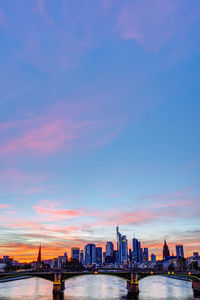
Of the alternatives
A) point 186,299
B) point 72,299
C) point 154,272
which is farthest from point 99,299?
point 154,272

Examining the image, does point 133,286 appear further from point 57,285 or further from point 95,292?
point 57,285

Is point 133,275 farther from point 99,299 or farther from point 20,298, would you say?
point 20,298

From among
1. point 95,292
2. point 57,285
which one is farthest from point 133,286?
point 57,285

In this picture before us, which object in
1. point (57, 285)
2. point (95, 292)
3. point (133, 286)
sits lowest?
point (95, 292)

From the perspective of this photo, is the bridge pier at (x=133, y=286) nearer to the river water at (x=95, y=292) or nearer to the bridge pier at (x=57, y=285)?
the river water at (x=95, y=292)

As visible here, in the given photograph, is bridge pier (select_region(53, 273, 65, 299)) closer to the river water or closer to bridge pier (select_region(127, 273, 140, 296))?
the river water

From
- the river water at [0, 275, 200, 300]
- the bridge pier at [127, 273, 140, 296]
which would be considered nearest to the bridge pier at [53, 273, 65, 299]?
the river water at [0, 275, 200, 300]

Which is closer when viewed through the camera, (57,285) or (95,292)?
(57,285)

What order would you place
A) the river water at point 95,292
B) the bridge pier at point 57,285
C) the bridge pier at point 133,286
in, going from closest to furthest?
the river water at point 95,292 < the bridge pier at point 57,285 < the bridge pier at point 133,286

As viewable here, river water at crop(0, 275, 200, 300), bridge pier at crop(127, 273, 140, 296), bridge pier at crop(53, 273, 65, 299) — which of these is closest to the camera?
river water at crop(0, 275, 200, 300)

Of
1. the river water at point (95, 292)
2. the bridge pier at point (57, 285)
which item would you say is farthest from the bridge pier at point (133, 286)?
the bridge pier at point (57, 285)

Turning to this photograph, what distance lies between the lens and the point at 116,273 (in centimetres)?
10538

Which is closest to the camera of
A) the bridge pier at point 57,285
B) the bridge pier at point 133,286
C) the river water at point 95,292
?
the river water at point 95,292

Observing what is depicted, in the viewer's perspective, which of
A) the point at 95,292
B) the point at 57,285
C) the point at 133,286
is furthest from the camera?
the point at 133,286
